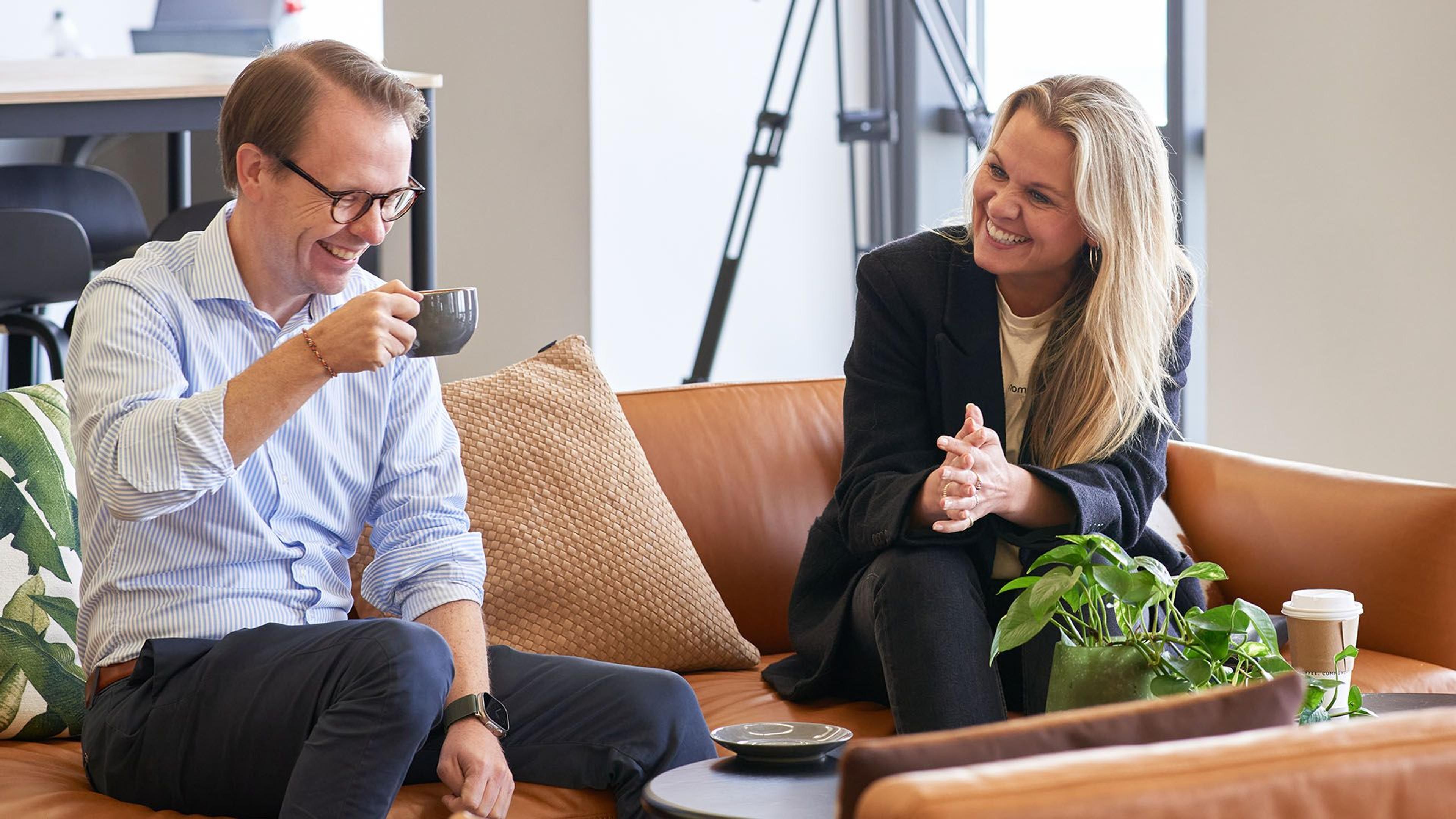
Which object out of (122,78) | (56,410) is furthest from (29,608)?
(122,78)

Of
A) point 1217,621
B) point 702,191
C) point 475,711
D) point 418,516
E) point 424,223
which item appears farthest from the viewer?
point 702,191

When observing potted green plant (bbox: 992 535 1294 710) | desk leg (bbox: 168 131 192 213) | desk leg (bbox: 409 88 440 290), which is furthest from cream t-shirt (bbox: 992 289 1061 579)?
desk leg (bbox: 168 131 192 213)

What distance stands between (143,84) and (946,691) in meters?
2.14

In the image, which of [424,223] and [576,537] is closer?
[576,537]

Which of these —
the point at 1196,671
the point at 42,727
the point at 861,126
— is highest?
the point at 861,126

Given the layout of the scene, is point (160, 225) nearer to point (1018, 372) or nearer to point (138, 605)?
point (138, 605)

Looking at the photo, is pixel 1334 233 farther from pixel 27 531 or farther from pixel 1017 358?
pixel 27 531

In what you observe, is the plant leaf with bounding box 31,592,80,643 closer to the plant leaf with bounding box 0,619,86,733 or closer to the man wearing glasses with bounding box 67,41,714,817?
the plant leaf with bounding box 0,619,86,733

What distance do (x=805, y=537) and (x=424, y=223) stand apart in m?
1.16

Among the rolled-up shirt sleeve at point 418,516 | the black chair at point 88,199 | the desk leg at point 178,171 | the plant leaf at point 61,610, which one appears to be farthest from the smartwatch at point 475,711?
the desk leg at point 178,171

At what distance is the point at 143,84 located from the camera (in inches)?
113

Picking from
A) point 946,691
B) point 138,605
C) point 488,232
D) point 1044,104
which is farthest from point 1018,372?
point 488,232

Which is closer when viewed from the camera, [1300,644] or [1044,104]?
[1300,644]

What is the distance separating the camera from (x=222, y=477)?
1.34m
